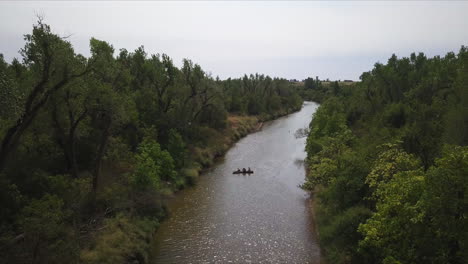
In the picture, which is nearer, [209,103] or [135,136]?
[135,136]

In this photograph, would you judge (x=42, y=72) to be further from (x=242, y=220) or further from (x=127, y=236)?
(x=242, y=220)

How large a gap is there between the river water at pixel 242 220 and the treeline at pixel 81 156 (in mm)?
1900

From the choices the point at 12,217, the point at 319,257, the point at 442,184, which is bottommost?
the point at 319,257

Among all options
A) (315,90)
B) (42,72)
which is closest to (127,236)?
(42,72)

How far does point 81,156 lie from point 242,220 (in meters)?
15.9

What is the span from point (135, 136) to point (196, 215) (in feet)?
46.5

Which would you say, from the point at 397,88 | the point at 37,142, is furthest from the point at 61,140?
the point at 397,88

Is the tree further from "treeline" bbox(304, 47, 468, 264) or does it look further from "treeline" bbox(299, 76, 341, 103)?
"treeline" bbox(299, 76, 341, 103)

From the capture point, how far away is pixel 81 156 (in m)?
31.1

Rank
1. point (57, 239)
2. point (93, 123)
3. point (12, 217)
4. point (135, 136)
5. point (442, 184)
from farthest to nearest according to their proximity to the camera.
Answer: point (135, 136) → point (93, 123) → point (12, 217) → point (57, 239) → point (442, 184)

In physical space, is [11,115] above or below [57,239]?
above

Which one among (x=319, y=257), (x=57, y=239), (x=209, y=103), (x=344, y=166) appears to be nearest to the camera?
(x=57, y=239)

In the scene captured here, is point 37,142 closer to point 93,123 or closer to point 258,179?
point 93,123

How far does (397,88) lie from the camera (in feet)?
183
